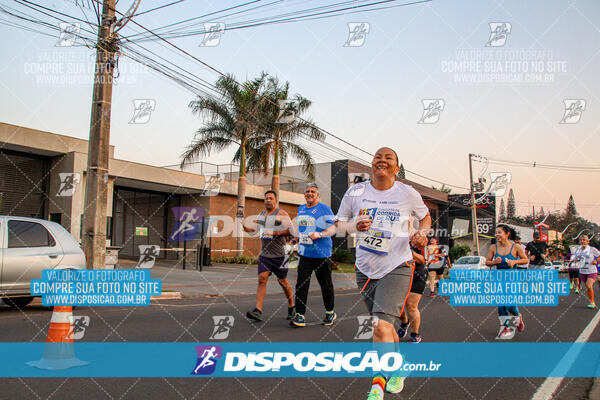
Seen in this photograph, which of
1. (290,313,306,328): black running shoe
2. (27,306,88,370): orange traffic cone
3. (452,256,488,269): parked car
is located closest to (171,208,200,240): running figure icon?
(452,256,488,269): parked car

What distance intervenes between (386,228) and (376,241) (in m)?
0.14

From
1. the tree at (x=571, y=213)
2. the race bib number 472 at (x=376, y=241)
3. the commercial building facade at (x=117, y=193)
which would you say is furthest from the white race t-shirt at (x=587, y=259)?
the tree at (x=571, y=213)

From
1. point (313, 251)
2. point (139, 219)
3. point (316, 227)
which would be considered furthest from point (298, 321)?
point (139, 219)

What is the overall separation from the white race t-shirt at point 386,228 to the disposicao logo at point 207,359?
1.80 m

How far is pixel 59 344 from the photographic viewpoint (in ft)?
15.1

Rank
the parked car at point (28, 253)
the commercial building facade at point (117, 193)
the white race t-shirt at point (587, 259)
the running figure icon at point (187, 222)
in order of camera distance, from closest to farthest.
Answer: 1. the parked car at point (28, 253)
2. the white race t-shirt at point (587, 259)
3. the commercial building facade at point (117, 193)
4. the running figure icon at point (187, 222)

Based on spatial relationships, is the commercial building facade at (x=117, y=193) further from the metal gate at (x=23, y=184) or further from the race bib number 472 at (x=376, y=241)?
the race bib number 472 at (x=376, y=241)

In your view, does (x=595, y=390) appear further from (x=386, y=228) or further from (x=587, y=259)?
(x=587, y=259)

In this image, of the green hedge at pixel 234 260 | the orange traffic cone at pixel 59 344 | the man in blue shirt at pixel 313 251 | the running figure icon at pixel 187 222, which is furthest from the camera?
the running figure icon at pixel 187 222

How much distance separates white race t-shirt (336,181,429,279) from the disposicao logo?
1799mm

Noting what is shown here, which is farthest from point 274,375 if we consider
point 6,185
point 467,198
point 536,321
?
point 467,198

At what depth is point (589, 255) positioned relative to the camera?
1198 cm

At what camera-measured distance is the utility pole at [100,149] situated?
1136 cm

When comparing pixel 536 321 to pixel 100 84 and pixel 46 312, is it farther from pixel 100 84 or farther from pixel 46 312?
pixel 100 84
